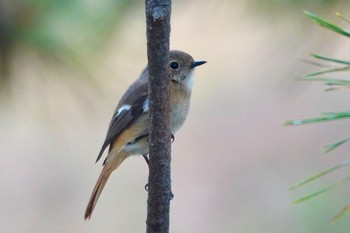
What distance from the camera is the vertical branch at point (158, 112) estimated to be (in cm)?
152

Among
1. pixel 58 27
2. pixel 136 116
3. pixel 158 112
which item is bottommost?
pixel 158 112

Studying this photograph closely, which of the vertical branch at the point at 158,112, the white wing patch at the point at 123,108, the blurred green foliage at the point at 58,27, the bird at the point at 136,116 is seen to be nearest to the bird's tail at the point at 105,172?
the bird at the point at 136,116

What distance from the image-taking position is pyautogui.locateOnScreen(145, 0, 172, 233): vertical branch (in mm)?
1516

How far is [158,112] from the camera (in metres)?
1.61

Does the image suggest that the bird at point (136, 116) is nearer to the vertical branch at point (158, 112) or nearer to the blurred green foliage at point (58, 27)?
the blurred green foliage at point (58, 27)

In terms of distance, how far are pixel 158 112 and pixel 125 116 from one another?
72.8 inches

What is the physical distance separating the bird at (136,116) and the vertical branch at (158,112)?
158 cm

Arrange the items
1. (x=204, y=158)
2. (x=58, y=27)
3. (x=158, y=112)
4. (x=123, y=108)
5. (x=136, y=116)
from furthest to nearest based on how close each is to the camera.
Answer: (x=204, y=158), (x=123, y=108), (x=136, y=116), (x=58, y=27), (x=158, y=112)

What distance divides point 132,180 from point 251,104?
1.44m

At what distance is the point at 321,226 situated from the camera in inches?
196

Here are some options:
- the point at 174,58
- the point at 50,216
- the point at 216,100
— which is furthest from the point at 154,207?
the point at 216,100

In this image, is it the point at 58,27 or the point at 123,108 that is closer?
the point at 58,27

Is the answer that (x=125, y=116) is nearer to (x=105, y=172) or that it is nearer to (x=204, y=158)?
(x=105, y=172)

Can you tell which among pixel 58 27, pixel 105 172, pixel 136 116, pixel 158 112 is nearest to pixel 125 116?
pixel 136 116
